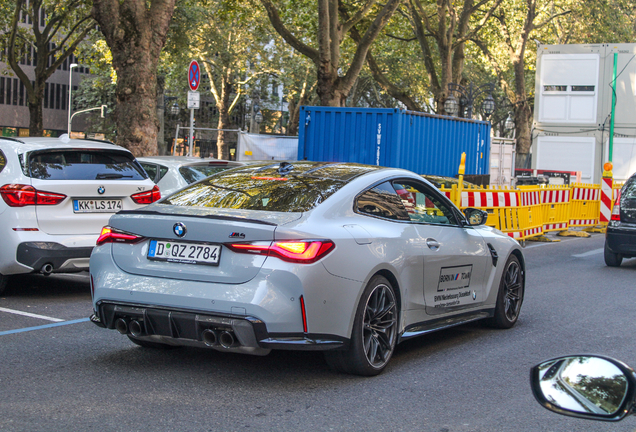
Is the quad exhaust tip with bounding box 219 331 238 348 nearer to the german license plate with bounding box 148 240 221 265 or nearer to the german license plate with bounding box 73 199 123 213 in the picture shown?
the german license plate with bounding box 148 240 221 265

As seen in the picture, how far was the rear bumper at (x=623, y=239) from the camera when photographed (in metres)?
11.7

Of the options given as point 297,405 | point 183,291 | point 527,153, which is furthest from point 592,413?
point 527,153

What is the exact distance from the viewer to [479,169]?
2131cm

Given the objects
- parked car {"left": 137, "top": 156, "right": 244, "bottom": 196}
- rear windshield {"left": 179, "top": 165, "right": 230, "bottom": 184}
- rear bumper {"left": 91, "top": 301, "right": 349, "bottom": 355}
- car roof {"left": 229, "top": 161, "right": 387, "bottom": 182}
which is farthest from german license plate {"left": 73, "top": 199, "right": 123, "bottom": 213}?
rear bumper {"left": 91, "top": 301, "right": 349, "bottom": 355}

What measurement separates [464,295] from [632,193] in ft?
21.7

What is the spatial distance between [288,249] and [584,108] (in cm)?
1989

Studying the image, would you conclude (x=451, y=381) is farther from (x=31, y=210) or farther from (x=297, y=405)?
(x=31, y=210)

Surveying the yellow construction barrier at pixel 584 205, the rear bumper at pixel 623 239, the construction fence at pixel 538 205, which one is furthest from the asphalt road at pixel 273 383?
the yellow construction barrier at pixel 584 205

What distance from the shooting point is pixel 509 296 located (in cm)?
707

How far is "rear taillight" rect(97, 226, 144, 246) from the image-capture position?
494cm

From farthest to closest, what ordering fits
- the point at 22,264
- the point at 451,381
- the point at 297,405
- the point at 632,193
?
the point at 632,193 → the point at 22,264 → the point at 451,381 → the point at 297,405

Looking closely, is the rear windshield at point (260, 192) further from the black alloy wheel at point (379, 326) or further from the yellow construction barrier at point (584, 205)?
the yellow construction barrier at point (584, 205)

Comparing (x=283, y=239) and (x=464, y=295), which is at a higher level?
(x=283, y=239)

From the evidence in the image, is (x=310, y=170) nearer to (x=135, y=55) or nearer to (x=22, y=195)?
(x=22, y=195)
